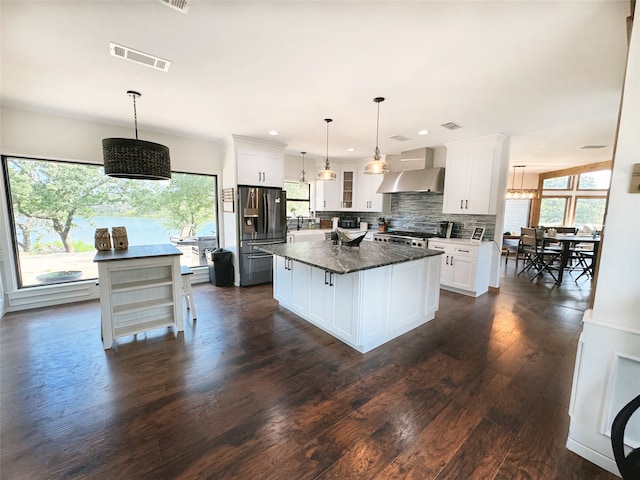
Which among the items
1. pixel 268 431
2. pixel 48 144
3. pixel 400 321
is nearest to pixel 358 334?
pixel 400 321

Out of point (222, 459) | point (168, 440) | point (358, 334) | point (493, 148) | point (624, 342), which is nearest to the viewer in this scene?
point (624, 342)

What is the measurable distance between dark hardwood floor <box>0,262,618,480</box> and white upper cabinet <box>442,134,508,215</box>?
211 centimetres

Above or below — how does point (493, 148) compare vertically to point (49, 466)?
above

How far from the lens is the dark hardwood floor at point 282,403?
4.97 feet

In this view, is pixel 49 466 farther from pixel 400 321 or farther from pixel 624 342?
pixel 624 342

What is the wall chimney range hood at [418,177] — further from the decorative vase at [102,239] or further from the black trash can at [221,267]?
the decorative vase at [102,239]

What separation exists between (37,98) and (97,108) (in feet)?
1.76

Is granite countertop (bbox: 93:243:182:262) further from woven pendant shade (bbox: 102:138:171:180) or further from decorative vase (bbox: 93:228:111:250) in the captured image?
woven pendant shade (bbox: 102:138:171:180)

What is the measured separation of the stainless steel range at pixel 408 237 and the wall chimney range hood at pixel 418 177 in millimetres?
870

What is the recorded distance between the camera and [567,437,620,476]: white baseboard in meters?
1.47

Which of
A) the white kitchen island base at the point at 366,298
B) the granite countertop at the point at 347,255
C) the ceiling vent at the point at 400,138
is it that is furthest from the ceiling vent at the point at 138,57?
the ceiling vent at the point at 400,138

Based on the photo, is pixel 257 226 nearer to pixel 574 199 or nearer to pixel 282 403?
pixel 282 403

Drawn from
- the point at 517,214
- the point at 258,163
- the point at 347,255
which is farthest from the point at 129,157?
the point at 517,214

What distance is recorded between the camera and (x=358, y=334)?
2646 millimetres
